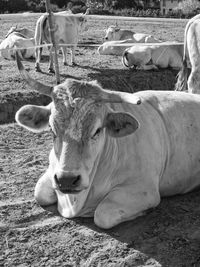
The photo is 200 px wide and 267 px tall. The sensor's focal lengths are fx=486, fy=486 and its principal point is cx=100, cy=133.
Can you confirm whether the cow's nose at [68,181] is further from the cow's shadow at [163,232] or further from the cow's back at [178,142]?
the cow's back at [178,142]

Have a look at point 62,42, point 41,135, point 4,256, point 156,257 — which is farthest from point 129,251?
point 62,42

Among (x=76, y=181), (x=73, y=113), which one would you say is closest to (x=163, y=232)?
(x=76, y=181)

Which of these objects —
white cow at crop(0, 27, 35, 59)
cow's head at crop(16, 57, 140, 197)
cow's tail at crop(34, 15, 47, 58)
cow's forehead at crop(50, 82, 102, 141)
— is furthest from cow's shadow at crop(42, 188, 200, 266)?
white cow at crop(0, 27, 35, 59)

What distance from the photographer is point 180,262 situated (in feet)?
13.9

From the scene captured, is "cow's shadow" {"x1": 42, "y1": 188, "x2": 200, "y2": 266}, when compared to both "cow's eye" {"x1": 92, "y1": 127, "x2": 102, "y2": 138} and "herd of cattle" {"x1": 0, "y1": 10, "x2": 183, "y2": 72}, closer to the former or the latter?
"cow's eye" {"x1": 92, "y1": 127, "x2": 102, "y2": 138}

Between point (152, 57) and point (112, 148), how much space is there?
9.69 meters

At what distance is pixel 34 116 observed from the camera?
4.85 metres

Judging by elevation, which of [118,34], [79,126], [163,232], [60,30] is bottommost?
[118,34]

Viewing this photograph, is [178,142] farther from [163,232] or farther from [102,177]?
[163,232]

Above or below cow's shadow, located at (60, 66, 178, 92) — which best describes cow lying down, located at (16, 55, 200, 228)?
above

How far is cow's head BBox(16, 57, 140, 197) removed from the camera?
13.9 feet

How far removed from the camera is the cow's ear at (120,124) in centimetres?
464

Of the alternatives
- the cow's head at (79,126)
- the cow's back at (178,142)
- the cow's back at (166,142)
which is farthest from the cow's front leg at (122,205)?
the cow's back at (178,142)

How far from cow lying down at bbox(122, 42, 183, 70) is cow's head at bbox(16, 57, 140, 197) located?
9363mm
